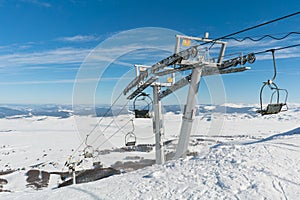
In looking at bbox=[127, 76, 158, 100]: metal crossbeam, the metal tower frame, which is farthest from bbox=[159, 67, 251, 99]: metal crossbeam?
bbox=[127, 76, 158, 100]: metal crossbeam

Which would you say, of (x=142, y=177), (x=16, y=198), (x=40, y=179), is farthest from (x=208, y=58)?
→ (x=40, y=179)

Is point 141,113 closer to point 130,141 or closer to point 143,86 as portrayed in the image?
point 143,86

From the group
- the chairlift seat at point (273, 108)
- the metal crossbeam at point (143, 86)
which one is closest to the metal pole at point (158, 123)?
the metal crossbeam at point (143, 86)

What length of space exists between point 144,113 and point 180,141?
93.3 inches

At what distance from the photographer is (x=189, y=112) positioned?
7621mm

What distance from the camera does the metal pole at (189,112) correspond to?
7337mm

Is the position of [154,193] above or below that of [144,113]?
below

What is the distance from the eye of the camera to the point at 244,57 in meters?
6.37

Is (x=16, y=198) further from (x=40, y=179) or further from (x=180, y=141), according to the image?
(x=40, y=179)

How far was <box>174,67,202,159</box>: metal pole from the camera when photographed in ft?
24.1

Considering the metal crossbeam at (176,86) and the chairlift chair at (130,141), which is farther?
the chairlift chair at (130,141)

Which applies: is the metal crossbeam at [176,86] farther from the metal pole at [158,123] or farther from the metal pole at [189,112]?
the metal pole at [189,112]

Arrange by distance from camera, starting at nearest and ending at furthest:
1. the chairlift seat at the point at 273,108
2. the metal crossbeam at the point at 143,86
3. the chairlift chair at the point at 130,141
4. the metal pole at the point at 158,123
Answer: the chairlift seat at the point at 273,108 < the metal crossbeam at the point at 143,86 < the chairlift chair at the point at 130,141 < the metal pole at the point at 158,123

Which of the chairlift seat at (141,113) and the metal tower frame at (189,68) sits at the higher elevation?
the metal tower frame at (189,68)
